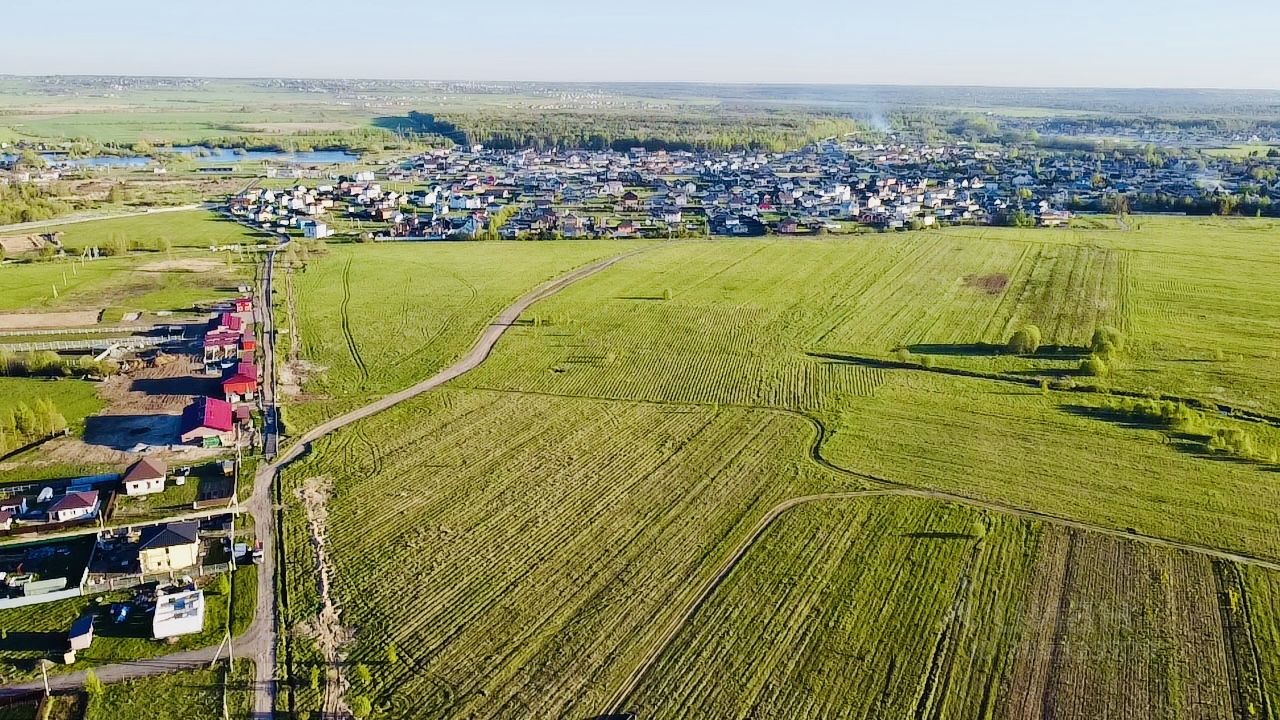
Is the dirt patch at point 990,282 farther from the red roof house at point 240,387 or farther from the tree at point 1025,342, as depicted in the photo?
the red roof house at point 240,387

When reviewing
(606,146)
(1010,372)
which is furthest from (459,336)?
(606,146)

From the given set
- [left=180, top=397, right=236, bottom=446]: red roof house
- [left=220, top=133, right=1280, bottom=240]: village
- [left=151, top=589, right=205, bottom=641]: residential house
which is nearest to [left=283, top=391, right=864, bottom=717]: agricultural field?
[left=151, top=589, right=205, bottom=641]: residential house

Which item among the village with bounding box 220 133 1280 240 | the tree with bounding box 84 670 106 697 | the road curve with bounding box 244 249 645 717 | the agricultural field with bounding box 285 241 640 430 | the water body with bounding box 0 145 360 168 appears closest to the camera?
the tree with bounding box 84 670 106 697

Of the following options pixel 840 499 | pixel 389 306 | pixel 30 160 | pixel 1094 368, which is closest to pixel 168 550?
pixel 840 499

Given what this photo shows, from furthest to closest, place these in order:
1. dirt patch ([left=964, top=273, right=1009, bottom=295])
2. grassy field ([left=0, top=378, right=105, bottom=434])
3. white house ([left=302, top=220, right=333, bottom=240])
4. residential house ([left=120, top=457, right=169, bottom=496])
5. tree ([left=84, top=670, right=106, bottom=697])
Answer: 1. white house ([left=302, top=220, right=333, bottom=240])
2. dirt patch ([left=964, top=273, right=1009, bottom=295])
3. grassy field ([left=0, top=378, right=105, bottom=434])
4. residential house ([left=120, top=457, right=169, bottom=496])
5. tree ([left=84, top=670, right=106, bottom=697])

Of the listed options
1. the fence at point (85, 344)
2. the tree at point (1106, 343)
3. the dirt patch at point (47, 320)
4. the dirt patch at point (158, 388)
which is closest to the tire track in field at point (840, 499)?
the tree at point (1106, 343)

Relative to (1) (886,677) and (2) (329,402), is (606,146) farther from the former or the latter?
(1) (886,677)

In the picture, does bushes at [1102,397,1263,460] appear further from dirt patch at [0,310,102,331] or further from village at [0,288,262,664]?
dirt patch at [0,310,102,331]
